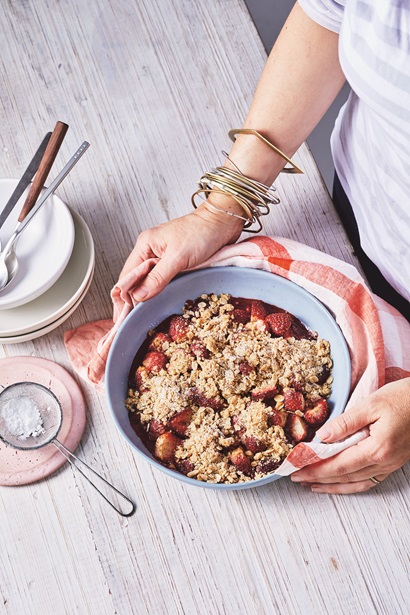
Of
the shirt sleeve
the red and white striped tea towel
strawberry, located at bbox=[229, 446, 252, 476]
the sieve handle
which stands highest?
the shirt sleeve

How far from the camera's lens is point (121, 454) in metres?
→ 0.99

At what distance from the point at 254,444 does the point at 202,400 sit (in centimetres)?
9

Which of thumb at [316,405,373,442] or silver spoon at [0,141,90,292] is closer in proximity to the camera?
thumb at [316,405,373,442]

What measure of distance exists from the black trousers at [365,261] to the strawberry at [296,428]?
261 mm

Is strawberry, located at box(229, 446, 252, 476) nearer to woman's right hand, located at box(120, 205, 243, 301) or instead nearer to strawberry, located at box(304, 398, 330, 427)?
strawberry, located at box(304, 398, 330, 427)

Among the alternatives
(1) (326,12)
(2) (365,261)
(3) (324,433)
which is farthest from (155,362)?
(1) (326,12)

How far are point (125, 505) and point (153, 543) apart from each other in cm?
7

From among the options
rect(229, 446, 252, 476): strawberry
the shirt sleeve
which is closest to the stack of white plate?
rect(229, 446, 252, 476): strawberry

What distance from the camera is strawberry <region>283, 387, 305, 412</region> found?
0.92 meters

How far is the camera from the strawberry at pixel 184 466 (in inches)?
35.5

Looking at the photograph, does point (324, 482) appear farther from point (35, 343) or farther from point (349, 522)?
point (35, 343)

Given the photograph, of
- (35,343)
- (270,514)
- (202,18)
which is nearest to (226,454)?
(270,514)

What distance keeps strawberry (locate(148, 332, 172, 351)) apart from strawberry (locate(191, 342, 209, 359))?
43 mm

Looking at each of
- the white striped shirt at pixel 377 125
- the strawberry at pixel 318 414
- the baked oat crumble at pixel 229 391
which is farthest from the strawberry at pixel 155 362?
the white striped shirt at pixel 377 125
